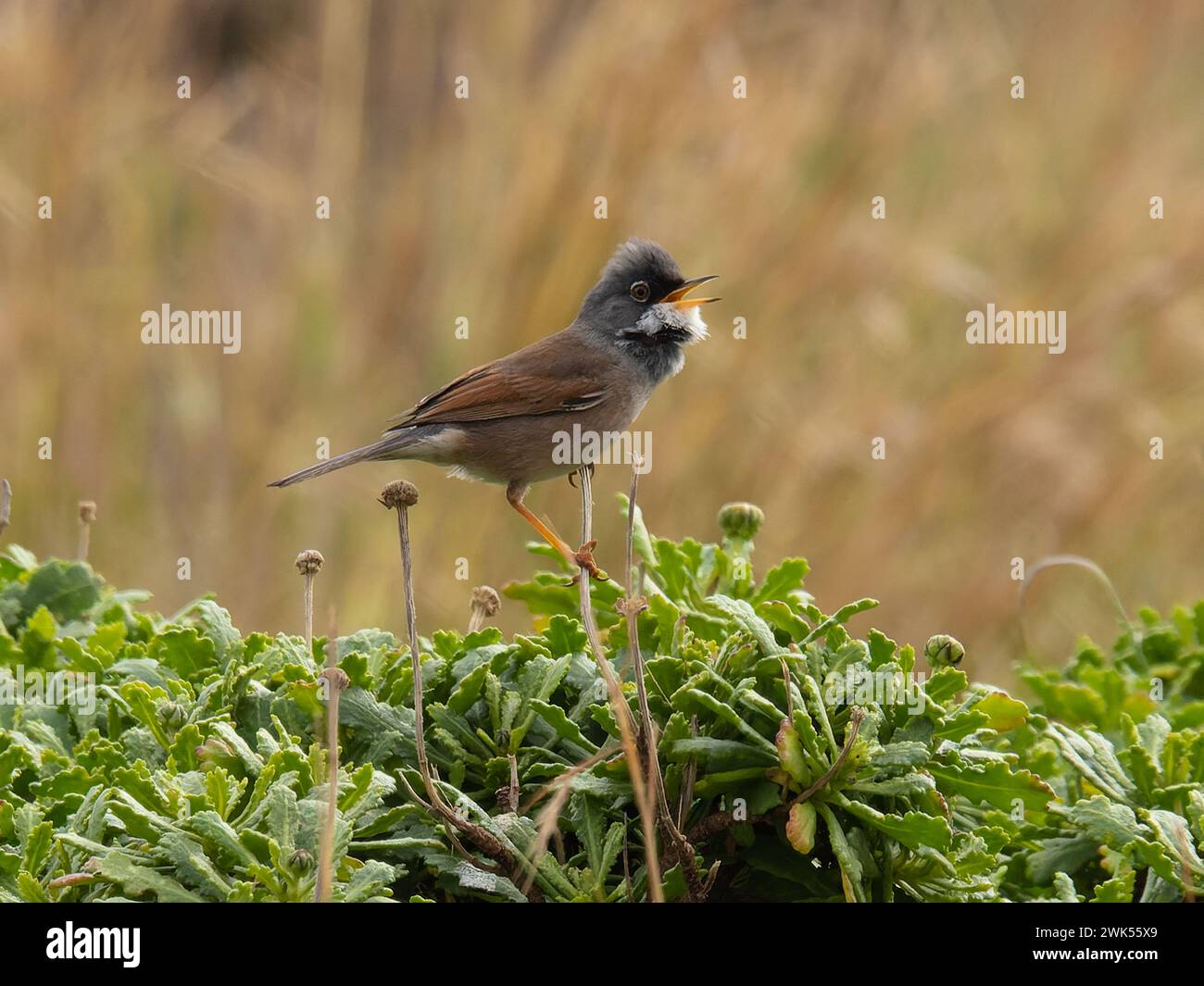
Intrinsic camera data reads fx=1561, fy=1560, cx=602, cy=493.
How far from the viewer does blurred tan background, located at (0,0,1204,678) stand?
6.27 m

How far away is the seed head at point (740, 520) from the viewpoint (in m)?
3.14

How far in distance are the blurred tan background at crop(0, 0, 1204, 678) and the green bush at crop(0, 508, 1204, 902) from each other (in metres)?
3.29

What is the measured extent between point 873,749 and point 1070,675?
6.22 feet

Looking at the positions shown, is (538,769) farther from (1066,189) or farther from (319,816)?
(1066,189)

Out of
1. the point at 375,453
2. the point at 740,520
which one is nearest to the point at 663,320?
the point at 375,453

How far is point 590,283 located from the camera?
19.9 ft

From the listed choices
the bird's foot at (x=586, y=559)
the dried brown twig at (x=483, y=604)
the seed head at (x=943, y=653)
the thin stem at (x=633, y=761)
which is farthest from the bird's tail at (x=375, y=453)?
the seed head at (x=943, y=653)

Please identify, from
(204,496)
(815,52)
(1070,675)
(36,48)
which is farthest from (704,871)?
(815,52)

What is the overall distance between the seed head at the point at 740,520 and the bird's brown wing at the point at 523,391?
1.06 metres

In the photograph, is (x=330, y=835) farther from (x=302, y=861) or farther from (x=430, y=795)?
(x=430, y=795)

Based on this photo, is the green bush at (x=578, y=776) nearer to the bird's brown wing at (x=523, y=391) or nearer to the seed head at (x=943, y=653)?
the seed head at (x=943, y=653)

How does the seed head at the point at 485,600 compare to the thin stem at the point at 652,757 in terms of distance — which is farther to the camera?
the seed head at the point at 485,600

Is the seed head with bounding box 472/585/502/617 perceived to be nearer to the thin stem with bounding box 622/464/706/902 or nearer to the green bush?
the green bush

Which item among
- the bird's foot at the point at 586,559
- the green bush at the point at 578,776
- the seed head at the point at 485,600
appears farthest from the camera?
the seed head at the point at 485,600
